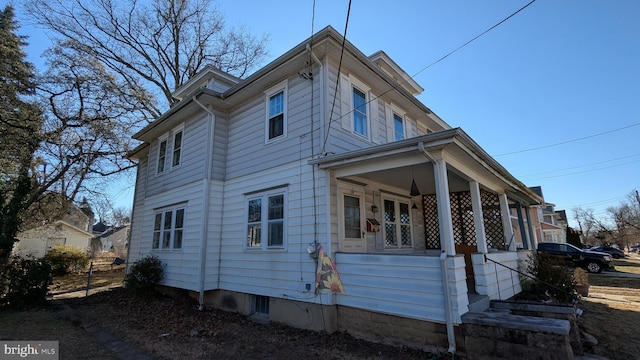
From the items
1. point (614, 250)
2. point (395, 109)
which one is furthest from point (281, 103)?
point (614, 250)

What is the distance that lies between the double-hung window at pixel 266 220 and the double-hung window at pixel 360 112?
2494 mm

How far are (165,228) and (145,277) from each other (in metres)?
1.64

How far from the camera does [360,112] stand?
7855 millimetres

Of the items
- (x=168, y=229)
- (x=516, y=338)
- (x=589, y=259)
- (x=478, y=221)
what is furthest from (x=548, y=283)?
(x=589, y=259)

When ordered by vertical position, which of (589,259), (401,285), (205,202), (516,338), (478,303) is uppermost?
(205,202)

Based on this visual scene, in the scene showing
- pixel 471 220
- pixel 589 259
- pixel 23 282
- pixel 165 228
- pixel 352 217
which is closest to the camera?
pixel 352 217

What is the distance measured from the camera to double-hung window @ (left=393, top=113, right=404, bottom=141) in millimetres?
9453

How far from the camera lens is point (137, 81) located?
57.8ft

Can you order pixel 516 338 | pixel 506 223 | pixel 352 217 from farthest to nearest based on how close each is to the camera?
1. pixel 506 223
2. pixel 352 217
3. pixel 516 338

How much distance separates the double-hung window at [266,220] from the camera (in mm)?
7051

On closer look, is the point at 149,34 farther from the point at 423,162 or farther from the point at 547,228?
the point at 547,228

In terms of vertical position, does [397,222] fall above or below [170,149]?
below

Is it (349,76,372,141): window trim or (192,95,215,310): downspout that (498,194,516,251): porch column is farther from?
(192,95,215,310): downspout

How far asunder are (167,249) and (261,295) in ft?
14.4
